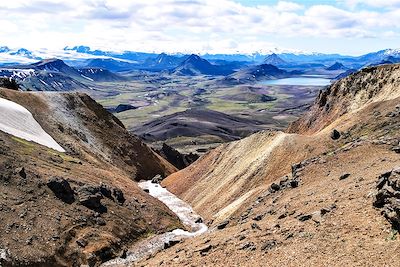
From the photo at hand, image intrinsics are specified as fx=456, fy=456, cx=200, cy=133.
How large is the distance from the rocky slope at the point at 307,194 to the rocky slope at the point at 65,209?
402 inches

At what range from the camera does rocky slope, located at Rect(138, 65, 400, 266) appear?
28.8 meters

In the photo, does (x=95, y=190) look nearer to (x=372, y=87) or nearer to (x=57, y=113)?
(x=57, y=113)

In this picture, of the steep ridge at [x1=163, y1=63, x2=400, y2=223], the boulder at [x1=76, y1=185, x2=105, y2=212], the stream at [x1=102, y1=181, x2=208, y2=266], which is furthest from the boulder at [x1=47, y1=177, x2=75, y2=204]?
the steep ridge at [x1=163, y1=63, x2=400, y2=223]

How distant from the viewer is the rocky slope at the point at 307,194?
2878 centimetres

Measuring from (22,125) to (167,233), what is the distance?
136 feet

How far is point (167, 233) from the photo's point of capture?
57.3 metres

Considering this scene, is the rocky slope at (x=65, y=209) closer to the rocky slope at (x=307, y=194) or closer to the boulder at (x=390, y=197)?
the rocky slope at (x=307, y=194)

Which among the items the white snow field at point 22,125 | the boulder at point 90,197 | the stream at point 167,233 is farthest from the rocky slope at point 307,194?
the white snow field at point 22,125

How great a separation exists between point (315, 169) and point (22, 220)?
32.1 metres

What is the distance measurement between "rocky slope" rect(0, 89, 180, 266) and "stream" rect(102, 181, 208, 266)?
1514 mm

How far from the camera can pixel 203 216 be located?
65438 millimetres

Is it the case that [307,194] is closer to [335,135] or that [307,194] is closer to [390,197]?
[390,197]

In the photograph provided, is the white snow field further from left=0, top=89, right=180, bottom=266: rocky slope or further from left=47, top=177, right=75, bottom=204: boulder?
left=47, top=177, right=75, bottom=204: boulder

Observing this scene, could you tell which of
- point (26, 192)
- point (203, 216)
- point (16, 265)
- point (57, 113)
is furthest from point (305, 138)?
point (57, 113)
